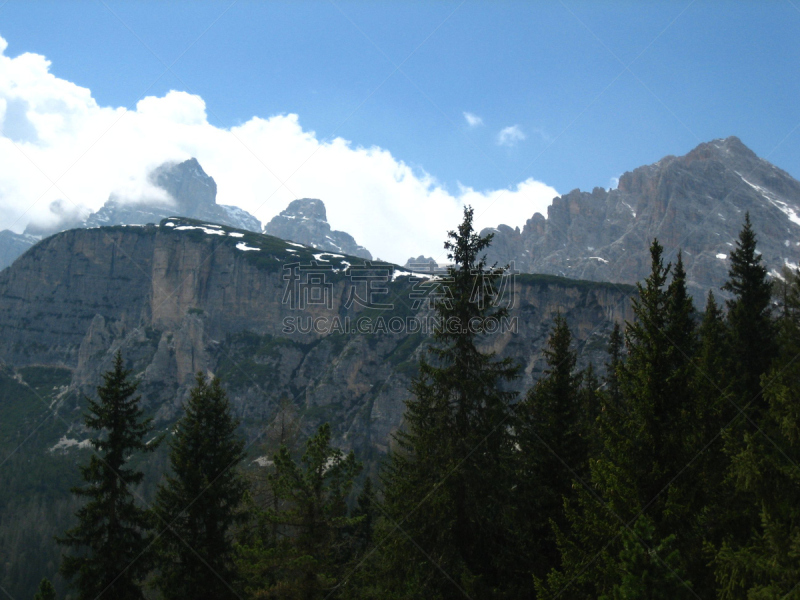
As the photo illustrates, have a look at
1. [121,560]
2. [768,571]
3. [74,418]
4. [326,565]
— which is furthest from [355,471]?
[74,418]

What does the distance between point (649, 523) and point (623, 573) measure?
45.6 inches

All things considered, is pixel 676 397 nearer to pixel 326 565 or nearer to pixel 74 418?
pixel 326 565

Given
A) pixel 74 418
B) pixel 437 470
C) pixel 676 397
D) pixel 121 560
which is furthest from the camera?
pixel 74 418

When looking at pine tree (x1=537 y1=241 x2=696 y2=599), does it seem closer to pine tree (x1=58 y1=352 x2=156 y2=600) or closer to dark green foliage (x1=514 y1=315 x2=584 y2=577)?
dark green foliage (x1=514 y1=315 x2=584 y2=577)

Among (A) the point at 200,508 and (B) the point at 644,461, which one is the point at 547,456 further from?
(A) the point at 200,508

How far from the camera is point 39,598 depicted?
2300 centimetres

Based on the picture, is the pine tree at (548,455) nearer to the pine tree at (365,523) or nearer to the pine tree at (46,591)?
the pine tree at (365,523)

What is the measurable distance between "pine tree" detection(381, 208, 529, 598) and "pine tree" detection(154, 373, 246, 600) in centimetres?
854

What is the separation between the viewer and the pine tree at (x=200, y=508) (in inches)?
832

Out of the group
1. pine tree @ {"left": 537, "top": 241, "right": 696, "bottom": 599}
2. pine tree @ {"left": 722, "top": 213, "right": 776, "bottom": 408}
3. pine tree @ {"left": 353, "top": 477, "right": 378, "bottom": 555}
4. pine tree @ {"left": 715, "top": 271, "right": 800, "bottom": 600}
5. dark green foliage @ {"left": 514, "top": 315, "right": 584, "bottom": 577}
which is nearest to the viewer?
pine tree @ {"left": 715, "top": 271, "right": 800, "bottom": 600}

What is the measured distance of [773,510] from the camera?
10.4 metres

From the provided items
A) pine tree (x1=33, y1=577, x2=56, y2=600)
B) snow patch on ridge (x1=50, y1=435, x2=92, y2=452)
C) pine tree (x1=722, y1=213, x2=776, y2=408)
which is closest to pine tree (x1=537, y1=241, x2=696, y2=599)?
pine tree (x1=722, y1=213, x2=776, y2=408)

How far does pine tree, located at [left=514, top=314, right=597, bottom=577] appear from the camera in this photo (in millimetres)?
17812

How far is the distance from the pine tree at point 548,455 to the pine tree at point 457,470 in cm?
109
